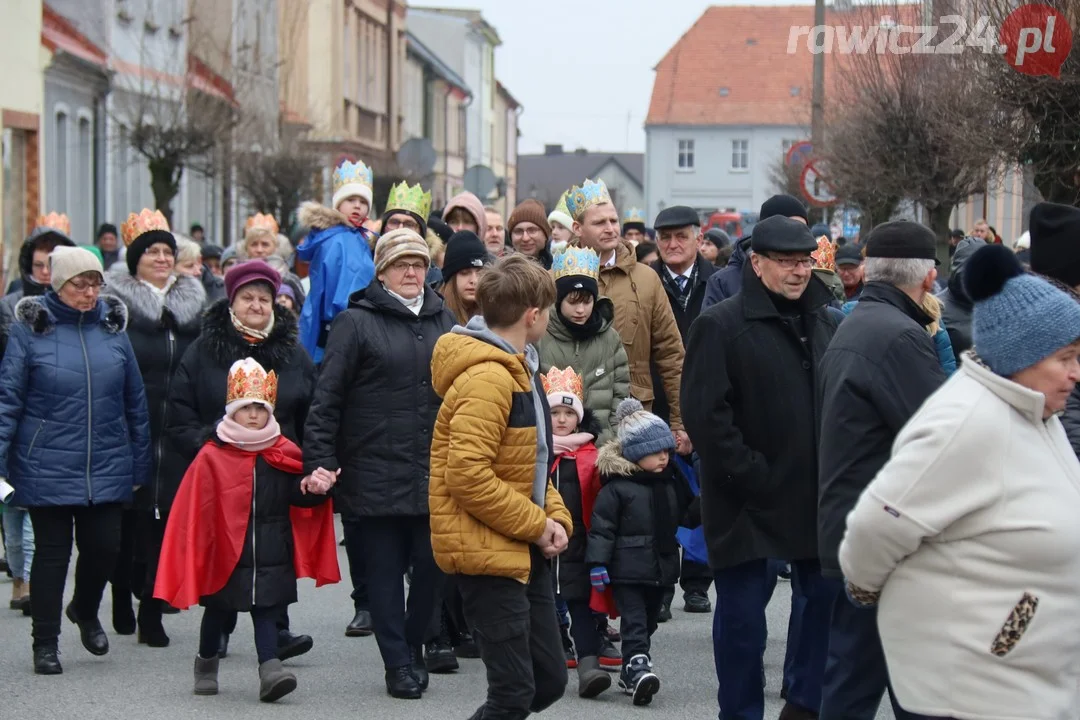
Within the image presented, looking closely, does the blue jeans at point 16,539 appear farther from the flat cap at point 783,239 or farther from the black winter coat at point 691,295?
the flat cap at point 783,239

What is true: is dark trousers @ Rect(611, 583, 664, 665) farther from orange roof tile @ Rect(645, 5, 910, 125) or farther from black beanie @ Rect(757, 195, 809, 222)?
orange roof tile @ Rect(645, 5, 910, 125)

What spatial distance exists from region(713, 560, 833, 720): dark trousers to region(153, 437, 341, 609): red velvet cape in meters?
2.01

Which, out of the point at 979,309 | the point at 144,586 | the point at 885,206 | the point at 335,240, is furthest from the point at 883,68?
the point at 979,309

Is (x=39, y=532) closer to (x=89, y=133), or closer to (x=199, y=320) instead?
(x=199, y=320)

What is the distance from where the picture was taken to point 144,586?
904cm

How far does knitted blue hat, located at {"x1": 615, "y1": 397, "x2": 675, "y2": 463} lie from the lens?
25.4ft

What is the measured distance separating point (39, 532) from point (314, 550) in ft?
4.76

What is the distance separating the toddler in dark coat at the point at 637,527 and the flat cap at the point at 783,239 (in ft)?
4.79

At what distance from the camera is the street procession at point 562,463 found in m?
4.16

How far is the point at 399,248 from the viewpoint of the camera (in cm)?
759

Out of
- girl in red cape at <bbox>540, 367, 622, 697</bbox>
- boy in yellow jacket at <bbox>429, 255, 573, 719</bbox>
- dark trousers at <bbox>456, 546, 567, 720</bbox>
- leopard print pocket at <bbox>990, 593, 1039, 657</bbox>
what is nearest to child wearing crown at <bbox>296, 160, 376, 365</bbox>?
girl in red cape at <bbox>540, 367, 622, 697</bbox>

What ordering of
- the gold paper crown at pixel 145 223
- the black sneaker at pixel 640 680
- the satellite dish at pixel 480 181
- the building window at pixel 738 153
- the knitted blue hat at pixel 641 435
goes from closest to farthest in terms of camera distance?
1. the black sneaker at pixel 640 680
2. the knitted blue hat at pixel 641 435
3. the gold paper crown at pixel 145 223
4. the satellite dish at pixel 480 181
5. the building window at pixel 738 153

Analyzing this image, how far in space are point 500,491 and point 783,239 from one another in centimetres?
165

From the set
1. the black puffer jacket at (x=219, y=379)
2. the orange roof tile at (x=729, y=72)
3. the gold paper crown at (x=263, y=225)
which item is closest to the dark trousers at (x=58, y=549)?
the black puffer jacket at (x=219, y=379)
